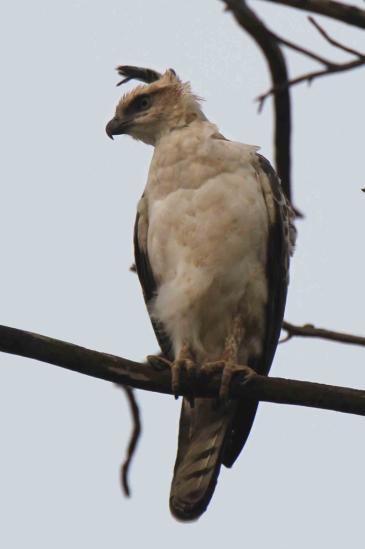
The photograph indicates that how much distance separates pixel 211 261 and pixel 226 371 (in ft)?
2.24

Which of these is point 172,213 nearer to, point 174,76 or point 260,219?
point 260,219

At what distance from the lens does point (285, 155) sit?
459 cm

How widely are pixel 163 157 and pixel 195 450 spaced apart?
171 cm

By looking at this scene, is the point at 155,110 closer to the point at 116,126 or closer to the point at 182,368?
the point at 116,126

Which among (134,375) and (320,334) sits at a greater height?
(320,334)

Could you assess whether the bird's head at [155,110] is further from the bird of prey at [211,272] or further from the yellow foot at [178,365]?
the yellow foot at [178,365]

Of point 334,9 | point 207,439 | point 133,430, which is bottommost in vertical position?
point 133,430

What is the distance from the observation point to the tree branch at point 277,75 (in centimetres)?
354

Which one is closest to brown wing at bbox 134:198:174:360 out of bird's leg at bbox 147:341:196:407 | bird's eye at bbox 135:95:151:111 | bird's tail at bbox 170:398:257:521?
bird's tail at bbox 170:398:257:521

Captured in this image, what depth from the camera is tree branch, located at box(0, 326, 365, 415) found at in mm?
4160

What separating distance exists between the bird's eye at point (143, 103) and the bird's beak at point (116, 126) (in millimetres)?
133

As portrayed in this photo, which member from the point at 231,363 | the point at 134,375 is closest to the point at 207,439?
the point at 231,363

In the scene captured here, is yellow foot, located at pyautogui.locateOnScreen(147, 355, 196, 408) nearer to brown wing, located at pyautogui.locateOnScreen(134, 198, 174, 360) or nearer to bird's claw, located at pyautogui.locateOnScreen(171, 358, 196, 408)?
bird's claw, located at pyautogui.locateOnScreen(171, 358, 196, 408)

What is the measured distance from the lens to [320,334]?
472 cm
